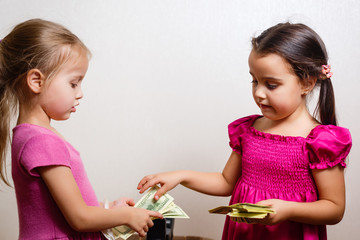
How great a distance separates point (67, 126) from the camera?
2213 mm

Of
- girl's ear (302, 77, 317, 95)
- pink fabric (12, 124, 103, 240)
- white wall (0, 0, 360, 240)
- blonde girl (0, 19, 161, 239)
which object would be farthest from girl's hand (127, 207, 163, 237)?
white wall (0, 0, 360, 240)

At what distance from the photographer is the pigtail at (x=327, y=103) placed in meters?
1.39

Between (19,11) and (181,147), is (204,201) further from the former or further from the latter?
(19,11)

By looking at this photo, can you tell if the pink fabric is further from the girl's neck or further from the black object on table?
the girl's neck

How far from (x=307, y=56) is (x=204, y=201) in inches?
45.1

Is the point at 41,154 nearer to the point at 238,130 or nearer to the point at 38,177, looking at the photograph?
the point at 38,177

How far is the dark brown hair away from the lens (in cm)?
131

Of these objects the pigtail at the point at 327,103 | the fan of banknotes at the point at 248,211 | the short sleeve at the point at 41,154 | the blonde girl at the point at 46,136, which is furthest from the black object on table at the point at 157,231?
the pigtail at the point at 327,103

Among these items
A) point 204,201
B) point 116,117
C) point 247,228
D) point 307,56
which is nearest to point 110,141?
point 116,117

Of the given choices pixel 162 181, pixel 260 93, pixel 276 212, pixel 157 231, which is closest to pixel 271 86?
pixel 260 93

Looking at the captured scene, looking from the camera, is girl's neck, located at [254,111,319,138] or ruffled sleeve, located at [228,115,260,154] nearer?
girl's neck, located at [254,111,319,138]

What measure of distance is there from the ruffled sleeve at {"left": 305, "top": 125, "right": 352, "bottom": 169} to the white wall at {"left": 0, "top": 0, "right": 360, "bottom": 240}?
2.68 ft

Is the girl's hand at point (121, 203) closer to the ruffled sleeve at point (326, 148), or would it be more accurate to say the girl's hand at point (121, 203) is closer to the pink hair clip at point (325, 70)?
the ruffled sleeve at point (326, 148)

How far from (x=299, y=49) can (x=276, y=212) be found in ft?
1.67
